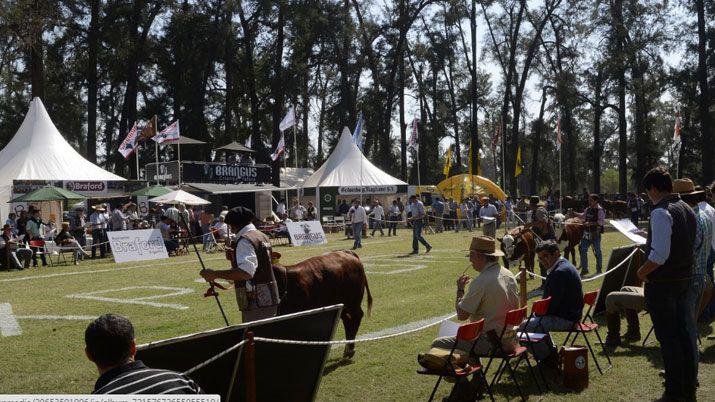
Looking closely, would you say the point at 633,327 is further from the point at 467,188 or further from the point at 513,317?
the point at 467,188

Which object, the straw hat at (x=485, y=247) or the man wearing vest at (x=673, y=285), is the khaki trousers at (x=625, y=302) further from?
the straw hat at (x=485, y=247)

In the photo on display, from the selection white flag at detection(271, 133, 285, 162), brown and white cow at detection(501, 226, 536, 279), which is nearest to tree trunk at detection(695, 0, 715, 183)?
white flag at detection(271, 133, 285, 162)

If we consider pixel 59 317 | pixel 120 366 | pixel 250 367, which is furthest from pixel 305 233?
pixel 120 366

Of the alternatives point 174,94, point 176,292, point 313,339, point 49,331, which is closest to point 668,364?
point 313,339

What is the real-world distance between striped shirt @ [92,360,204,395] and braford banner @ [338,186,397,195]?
3117cm

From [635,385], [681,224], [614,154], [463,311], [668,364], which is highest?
[614,154]

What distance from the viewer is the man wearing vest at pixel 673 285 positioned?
5.61m

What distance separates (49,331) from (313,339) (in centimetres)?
671

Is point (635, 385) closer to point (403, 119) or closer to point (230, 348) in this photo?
point (230, 348)

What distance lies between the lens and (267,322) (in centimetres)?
439

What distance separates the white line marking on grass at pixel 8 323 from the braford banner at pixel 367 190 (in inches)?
913

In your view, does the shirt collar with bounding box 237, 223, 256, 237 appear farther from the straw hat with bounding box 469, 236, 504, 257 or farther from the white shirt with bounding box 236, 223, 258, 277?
the straw hat with bounding box 469, 236, 504, 257

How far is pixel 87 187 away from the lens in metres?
27.7

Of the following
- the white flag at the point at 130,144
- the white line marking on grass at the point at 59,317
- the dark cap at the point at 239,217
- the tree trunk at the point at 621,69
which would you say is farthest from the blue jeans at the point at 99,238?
the tree trunk at the point at 621,69
